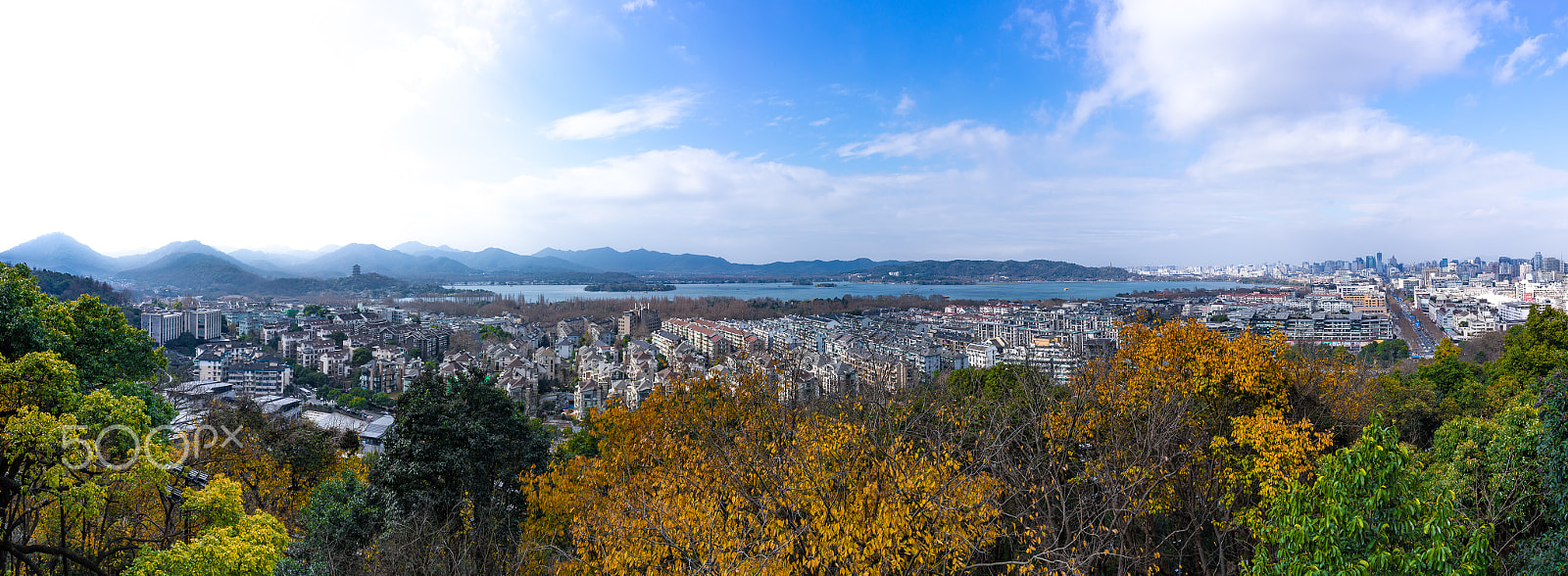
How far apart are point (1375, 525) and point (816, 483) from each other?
Result: 11.5 feet

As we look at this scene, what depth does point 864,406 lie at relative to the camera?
28.4 feet

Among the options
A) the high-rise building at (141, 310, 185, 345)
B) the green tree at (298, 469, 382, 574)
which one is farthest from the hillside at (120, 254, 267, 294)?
the green tree at (298, 469, 382, 574)

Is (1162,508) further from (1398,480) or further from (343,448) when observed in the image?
(343,448)

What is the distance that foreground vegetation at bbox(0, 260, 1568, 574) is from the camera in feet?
12.3

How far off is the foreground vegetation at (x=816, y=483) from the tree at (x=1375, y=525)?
2 centimetres

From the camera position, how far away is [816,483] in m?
4.66

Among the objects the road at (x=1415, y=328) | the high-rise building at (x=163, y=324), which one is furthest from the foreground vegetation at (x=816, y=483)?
the high-rise building at (x=163, y=324)

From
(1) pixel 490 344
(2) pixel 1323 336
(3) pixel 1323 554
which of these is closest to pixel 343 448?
(3) pixel 1323 554

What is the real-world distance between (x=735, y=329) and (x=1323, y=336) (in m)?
36.7

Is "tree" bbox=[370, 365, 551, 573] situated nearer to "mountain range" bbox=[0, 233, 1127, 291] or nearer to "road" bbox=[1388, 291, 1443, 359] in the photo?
"road" bbox=[1388, 291, 1443, 359]

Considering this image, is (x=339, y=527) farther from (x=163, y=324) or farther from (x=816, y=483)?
(x=163, y=324)

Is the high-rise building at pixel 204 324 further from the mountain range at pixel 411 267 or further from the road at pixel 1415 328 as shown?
the road at pixel 1415 328

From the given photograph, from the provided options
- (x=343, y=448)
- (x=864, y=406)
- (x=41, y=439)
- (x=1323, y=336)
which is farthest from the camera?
(x=1323, y=336)

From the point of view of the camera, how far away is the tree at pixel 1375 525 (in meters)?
3.45
